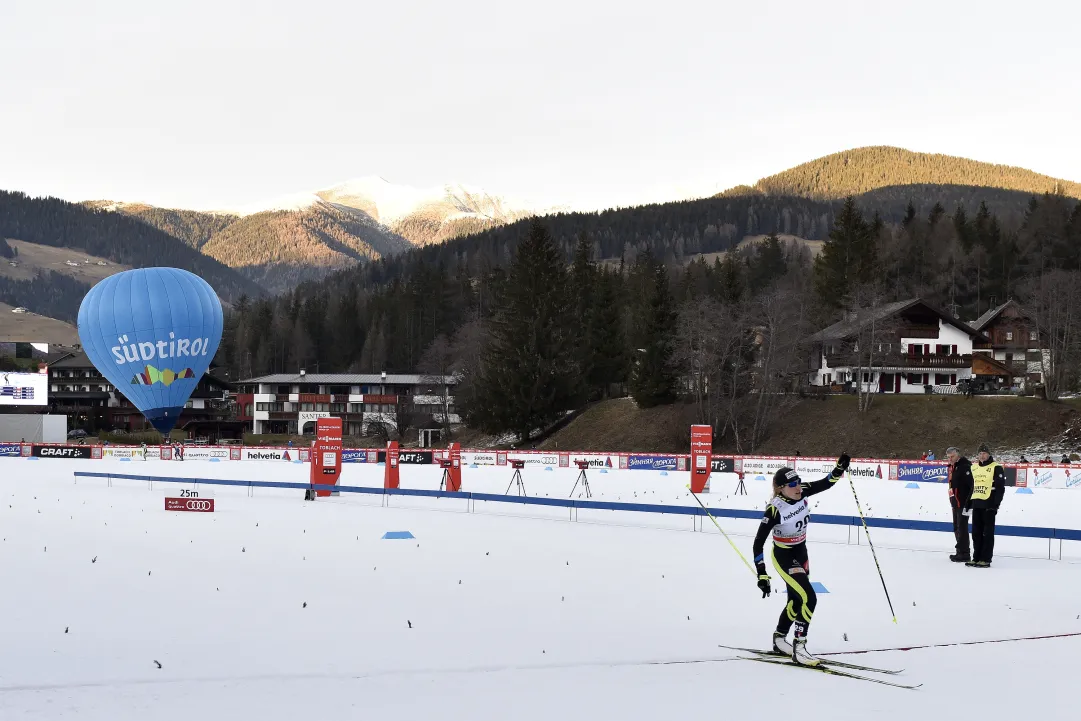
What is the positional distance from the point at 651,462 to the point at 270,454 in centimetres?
2282

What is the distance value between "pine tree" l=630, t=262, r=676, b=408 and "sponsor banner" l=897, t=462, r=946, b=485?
99.1 feet

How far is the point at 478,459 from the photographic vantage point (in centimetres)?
5178

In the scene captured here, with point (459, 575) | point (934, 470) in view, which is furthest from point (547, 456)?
point (459, 575)

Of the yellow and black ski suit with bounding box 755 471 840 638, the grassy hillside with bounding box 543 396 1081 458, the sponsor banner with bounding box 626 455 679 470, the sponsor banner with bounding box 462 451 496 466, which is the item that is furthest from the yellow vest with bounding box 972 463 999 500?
the grassy hillside with bounding box 543 396 1081 458

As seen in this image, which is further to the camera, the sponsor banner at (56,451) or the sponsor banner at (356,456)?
the sponsor banner at (56,451)

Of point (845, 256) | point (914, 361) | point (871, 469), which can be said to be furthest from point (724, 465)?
point (845, 256)

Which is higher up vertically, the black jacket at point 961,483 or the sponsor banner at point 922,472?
the black jacket at point 961,483

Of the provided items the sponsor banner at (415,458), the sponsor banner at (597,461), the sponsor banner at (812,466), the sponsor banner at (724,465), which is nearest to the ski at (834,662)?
the sponsor banner at (812,466)

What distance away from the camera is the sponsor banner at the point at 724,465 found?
45.8m

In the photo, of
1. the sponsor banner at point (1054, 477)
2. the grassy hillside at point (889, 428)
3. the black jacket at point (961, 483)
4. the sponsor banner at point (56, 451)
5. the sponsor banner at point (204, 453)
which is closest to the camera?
the black jacket at point (961, 483)

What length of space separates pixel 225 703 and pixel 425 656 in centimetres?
214

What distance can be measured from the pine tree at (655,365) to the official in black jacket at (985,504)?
182 feet

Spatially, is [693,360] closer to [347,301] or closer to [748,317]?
[748,317]

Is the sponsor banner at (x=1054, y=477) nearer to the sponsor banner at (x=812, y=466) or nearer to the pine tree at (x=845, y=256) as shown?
the sponsor banner at (x=812, y=466)
